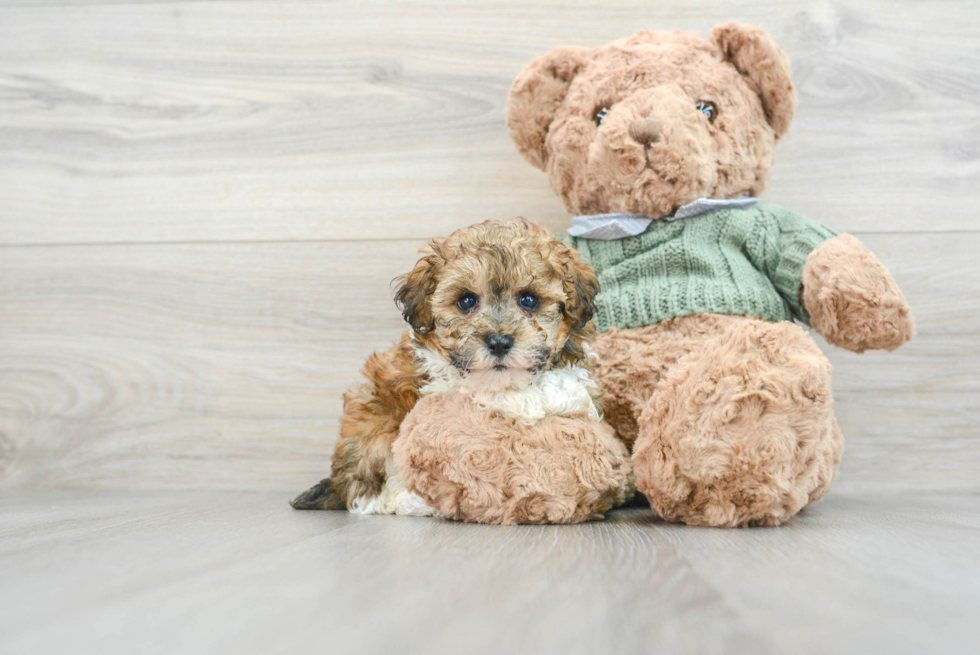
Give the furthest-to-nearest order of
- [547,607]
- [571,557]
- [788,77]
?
[788,77]
[571,557]
[547,607]

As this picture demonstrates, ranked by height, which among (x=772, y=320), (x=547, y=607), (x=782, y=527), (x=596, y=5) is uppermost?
(x=596, y=5)

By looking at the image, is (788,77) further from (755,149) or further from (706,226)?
(706,226)

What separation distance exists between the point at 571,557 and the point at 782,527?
316 mm

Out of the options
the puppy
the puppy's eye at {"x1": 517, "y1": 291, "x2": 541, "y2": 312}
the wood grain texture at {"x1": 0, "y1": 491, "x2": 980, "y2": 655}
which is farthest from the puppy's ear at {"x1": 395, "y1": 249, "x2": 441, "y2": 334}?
the wood grain texture at {"x1": 0, "y1": 491, "x2": 980, "y2": 655}

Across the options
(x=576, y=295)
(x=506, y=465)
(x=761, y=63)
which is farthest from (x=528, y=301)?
(x=761, y=63)

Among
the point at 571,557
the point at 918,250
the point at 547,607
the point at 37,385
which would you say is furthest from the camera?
the point at 37,385

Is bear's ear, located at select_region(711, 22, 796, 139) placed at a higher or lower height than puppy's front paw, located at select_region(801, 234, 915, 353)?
higher

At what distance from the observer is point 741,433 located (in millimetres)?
826

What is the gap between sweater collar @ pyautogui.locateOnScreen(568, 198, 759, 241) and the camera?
104cm

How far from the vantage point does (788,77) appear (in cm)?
109

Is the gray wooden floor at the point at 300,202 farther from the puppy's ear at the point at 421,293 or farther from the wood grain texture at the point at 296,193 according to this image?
the puppy's ear at the point at 421,293

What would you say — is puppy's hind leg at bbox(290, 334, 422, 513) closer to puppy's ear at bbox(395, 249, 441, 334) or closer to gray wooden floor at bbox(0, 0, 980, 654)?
puppy's ear at bbox(395, 249, 441, 334)

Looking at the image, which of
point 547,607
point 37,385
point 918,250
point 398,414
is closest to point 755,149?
point 918,250

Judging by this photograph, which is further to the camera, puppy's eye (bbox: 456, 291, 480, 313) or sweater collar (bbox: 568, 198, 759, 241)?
sweater collar (bbox: 568, 198, 759, 241)
